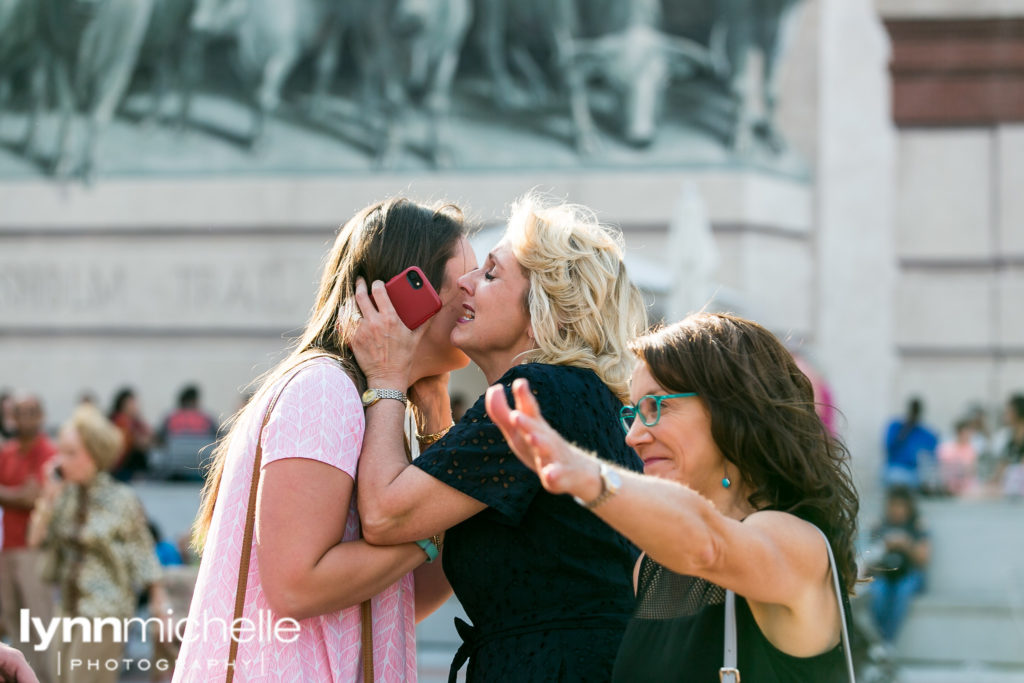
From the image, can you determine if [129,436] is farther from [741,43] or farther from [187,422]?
[741,43]

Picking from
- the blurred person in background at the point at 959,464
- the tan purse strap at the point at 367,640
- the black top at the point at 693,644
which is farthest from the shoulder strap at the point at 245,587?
the blurred person in background at the point at 959,464

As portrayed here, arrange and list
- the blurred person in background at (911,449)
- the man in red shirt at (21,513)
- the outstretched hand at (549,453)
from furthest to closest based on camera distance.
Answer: the blurred person in background at (911,449) → the man in red shirt at (21,513) → the outstretched hand at (549,453)

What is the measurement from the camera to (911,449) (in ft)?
34.6

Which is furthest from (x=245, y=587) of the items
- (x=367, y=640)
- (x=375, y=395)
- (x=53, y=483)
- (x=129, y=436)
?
(x=129, y=436)

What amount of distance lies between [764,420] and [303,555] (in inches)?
34.4

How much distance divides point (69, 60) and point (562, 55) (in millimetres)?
5645

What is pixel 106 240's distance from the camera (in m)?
13.5

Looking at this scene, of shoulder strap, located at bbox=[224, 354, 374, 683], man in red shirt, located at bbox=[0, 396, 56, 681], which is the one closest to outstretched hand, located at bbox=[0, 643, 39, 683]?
shoulder strap, located at bbox=[224, 354, 374, 683]

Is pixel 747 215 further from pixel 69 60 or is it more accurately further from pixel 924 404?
pixel 69 60

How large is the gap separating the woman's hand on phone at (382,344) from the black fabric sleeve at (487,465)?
0.22 meters

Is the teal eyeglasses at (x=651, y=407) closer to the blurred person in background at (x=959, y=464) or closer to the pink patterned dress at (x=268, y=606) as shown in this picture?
the pink patterned dress at (x=268, y=606)

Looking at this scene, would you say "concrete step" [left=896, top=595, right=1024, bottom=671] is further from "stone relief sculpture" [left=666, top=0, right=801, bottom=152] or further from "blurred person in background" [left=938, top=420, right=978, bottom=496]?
"stone relief sculpture" [left=666, top=0, right=801, bottom=152]

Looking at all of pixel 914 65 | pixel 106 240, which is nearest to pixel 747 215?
pixel 914 65

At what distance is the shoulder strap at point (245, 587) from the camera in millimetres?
2238
